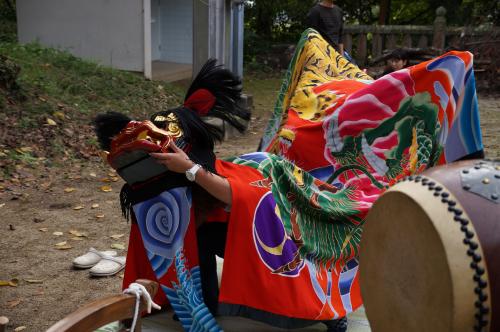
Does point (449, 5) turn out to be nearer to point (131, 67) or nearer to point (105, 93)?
point (131, 67)

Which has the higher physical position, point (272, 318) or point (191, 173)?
point (191, 173)

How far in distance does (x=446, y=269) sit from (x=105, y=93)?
6937 mm

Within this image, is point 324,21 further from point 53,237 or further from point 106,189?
point 53,237

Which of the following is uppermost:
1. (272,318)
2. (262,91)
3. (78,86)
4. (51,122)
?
(78,86)

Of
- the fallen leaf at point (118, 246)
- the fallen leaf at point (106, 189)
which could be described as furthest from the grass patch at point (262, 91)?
the fallen leaf at point (118, 246)

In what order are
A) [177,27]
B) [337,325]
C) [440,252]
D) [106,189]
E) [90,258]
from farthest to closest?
[177,27] < [106,189] < [90,258] < [337,325] < [440,252]

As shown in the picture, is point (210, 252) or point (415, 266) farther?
point (210, 252)

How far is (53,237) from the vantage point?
445 centimetres

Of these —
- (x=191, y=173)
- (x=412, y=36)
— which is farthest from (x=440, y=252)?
(x=412, y=36)

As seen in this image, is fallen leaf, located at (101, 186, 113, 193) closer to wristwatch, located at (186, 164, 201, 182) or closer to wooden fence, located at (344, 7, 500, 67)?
wristwatch, located at (186, 164, 201, 182)

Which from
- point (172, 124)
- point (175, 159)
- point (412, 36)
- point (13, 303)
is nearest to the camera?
point (175, 159)

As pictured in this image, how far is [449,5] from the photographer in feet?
44.2

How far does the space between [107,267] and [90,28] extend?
21.5ft

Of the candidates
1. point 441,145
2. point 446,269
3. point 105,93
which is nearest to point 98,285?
point 441,145
